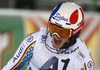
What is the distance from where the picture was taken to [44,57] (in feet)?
11.3

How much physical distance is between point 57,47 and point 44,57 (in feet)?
0.71

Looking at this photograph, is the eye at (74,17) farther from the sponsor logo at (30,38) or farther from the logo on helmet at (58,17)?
the sponsor logo at (30,38)

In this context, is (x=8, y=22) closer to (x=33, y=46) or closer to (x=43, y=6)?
(x=33, y=46)

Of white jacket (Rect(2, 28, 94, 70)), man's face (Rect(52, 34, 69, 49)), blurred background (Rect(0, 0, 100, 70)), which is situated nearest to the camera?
man's face (Rect(52, 34, 69, 49))

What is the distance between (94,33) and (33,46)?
Result: 3.82 metres

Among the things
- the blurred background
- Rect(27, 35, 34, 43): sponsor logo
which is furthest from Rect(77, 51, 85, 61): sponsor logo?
the blurred background

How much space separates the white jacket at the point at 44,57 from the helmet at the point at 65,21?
25cm

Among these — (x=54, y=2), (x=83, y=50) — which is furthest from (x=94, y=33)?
(x=54, y=2)

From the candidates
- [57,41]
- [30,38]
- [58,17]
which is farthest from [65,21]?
[30,38]

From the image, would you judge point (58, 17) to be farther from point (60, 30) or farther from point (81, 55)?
point (81, 55)

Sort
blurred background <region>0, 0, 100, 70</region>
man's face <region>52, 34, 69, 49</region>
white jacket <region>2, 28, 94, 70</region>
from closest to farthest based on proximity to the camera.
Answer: man's face <region>52, 34, 69, 49</region>, white jacket <region>2, 28, 94, 70</region>, blurred background <region>0, 0, 100, 70</region>

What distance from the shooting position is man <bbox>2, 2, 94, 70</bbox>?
10.9ft

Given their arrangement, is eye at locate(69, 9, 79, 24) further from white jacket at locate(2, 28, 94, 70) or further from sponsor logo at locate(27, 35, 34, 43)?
sponsor logo at locate(27, 35, 34, 43)

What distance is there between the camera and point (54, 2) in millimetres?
11234
